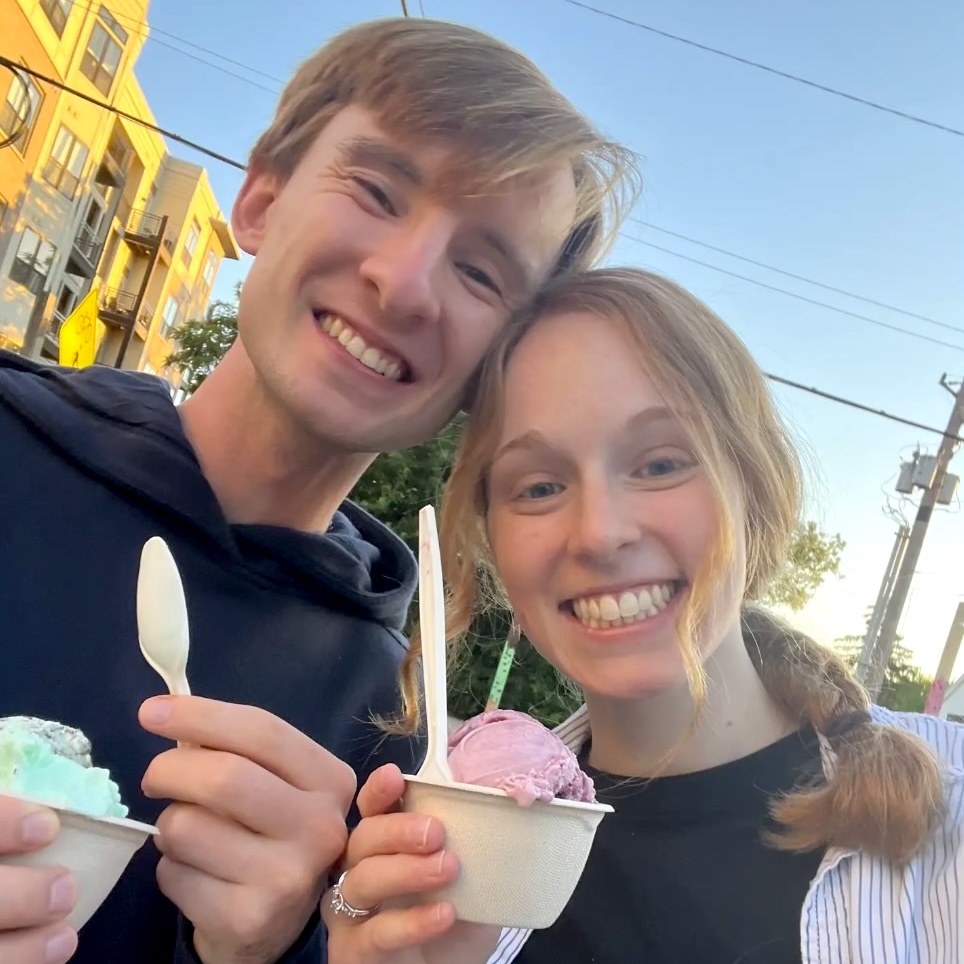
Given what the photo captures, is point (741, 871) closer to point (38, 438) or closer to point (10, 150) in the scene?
point (38, 438)

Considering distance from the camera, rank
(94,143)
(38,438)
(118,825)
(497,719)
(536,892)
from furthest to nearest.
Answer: (94,143)
(38,438)
(497,719)
(536,892)
(118,825)

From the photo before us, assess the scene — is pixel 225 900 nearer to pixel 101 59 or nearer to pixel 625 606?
pixel 625 606

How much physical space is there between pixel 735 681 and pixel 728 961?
0.52m

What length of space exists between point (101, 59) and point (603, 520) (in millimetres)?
24522

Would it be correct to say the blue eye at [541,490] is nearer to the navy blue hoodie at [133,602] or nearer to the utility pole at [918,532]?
the navy blue hoodie at [133,602]

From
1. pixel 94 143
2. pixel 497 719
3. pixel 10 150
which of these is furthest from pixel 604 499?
pixel 94 143

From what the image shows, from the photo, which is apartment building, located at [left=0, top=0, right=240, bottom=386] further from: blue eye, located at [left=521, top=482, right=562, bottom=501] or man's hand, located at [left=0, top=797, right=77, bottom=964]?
man's hand, located at [left=0, top=797, right=77, bottom=964]

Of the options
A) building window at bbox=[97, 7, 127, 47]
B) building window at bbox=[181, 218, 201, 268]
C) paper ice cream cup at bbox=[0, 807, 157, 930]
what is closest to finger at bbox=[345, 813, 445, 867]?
paper ice cream cup at bbox=[0, 807, 157, 930]

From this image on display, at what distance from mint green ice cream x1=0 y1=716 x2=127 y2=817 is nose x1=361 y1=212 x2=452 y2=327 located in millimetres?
969

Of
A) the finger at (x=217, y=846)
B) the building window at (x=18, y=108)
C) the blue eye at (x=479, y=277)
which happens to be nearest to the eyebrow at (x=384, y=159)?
the blue eye at (x=479, y=277)

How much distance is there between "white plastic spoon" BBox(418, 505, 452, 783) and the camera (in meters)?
0.98

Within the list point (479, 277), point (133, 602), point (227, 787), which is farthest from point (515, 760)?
point (479, 277)

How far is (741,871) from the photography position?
4.80 ft

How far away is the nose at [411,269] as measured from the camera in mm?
1608
